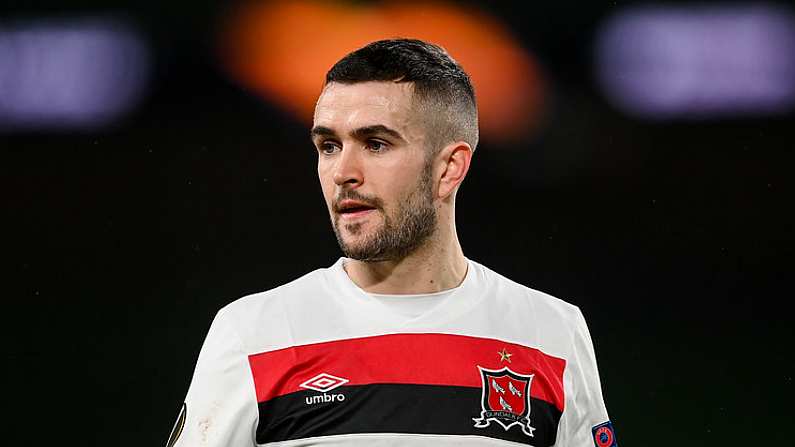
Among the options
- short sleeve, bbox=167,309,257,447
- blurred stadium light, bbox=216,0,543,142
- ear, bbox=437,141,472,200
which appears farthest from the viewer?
blurred stadium light, bbox=216,0,543,142

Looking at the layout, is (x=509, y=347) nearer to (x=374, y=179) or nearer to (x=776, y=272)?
(x=374, y=179)

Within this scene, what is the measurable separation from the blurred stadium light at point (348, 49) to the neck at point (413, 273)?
1.10m

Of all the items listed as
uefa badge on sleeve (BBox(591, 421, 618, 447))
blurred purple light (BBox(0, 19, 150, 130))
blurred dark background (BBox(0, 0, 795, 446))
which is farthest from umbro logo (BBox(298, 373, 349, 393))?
blurred purple light (BBox(0, 19, 150, 130))

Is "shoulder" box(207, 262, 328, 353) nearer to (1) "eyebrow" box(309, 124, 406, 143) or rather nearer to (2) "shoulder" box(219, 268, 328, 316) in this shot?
(2) "shoulder" box(219, 268, 328, 316)

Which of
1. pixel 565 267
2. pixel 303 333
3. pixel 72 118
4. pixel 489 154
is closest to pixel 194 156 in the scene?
pixel 72 118

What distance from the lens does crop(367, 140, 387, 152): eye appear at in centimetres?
177

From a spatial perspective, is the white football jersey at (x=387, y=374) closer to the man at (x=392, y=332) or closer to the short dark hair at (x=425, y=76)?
the man at (x=392, y=332)

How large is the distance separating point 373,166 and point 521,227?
4.22ft

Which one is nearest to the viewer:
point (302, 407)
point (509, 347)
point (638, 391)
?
point (302, 407)

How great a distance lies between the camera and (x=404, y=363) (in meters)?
1.79

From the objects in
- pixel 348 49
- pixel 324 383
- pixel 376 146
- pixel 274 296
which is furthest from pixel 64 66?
pixel 324 383

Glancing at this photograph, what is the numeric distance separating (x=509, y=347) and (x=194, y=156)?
4.66 feet

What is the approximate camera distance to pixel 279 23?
2965mm

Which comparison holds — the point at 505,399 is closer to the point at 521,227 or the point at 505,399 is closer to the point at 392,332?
the point at 392,332
